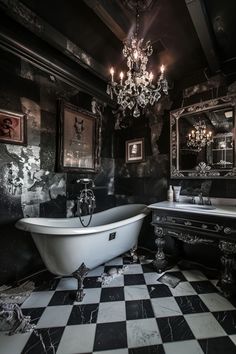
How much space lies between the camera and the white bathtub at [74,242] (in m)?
1.45

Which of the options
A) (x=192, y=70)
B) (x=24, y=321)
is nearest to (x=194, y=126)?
(x=192, y=70)

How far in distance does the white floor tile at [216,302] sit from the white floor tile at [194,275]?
26 centimetres

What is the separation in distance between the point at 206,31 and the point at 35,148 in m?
1.94

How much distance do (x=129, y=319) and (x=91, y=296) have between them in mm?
415

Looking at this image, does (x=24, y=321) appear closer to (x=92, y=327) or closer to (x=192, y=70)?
(x=92, y=327)

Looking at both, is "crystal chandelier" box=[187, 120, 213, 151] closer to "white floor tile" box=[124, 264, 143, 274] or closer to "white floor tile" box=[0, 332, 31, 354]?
"white floor tile" box=[124, 264, 143, 274]

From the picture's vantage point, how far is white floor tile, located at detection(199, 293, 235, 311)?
1.43 m

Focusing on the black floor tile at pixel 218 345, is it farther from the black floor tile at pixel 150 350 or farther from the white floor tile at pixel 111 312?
the white floor tile at pixel 111 312

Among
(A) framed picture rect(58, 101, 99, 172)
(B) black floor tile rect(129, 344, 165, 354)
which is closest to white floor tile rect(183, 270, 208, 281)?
(B) black floor tile rect(129, 344, 165, 354)

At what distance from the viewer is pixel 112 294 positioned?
160 centimetres

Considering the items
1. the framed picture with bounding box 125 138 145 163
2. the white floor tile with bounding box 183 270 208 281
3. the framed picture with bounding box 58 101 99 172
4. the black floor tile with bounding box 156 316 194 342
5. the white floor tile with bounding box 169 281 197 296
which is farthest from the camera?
the framed picture with bounding box 125 138 145 163

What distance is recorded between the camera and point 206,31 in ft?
4.87

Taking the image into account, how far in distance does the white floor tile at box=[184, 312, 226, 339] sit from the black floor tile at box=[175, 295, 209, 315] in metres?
0.04

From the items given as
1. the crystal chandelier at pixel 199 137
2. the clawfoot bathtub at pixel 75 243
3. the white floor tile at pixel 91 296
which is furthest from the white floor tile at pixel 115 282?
the crystal chandelier at pixel 199 137
